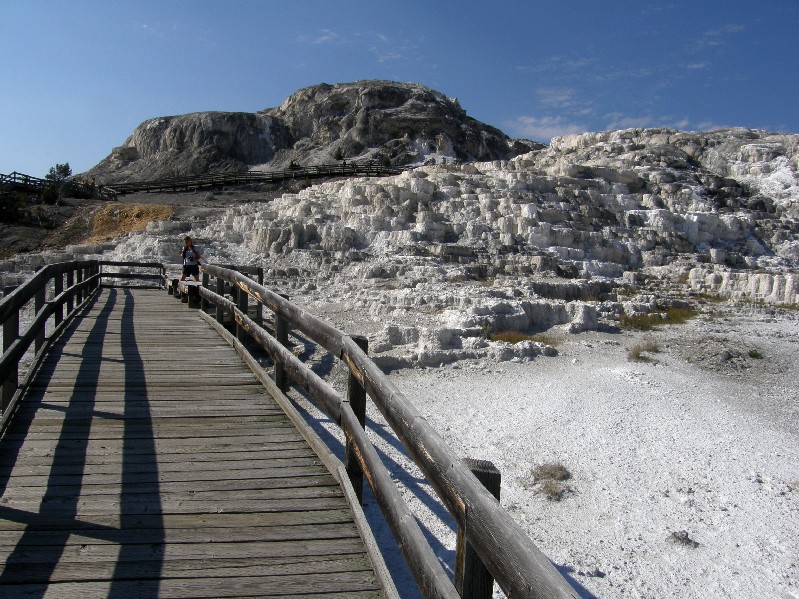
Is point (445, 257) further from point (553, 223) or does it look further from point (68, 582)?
point (68, 582)

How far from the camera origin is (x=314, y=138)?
57.8 m

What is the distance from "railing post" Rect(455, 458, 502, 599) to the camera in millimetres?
1896

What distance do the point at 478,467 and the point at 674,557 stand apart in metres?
3.66

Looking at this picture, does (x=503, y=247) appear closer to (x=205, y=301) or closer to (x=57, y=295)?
(x=205, y=301)

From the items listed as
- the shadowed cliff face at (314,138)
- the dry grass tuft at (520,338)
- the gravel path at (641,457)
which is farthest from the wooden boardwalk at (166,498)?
the shadowed cliff face at (314,138)

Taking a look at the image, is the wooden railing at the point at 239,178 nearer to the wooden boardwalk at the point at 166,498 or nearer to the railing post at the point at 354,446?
the wooden boardwalk at the point at 166,498

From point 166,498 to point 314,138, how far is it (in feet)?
188

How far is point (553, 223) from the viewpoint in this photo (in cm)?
2139

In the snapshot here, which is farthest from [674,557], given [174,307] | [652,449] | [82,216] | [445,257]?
[82,216]

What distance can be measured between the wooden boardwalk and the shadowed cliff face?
156 feet

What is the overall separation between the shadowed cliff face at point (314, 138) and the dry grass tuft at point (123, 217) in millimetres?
25700

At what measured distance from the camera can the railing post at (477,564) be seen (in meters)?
1.90

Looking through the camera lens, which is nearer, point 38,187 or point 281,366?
point 281,366

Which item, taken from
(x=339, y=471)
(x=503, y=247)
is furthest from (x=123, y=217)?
(x=339, y=471)
